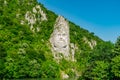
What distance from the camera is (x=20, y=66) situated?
131000 mm

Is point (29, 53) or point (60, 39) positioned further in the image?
point (60, 39)

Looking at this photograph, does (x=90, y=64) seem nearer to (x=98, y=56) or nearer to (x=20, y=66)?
(x=98, y=56)

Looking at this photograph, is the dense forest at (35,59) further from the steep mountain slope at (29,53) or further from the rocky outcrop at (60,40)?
the rocky outcrop at (60,40)

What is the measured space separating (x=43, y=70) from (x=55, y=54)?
166 feet

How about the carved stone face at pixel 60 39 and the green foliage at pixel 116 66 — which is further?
the carved stone face at pixel 60 39

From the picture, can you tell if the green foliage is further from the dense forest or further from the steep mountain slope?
the steep mountain slope

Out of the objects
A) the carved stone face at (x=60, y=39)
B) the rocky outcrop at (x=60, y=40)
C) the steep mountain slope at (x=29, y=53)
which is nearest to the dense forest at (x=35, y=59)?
the steep mountain slope at (x=29, y=53)

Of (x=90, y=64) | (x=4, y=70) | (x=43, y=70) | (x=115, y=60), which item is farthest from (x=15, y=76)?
(x=115, y=60)

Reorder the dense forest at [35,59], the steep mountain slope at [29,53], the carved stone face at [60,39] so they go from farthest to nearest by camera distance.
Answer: the carved stone face at [60,39], the steep mountain slope at [29,53], the dense forest at [35,59]

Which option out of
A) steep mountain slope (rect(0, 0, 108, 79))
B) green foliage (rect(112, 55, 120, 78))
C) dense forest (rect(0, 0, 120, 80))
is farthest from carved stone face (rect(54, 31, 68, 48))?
green foliage (rect(112, 55, 120, 78))

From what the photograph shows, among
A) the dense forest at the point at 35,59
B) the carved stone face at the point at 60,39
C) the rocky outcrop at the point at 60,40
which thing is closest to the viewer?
the dense forest at the point at 35,59

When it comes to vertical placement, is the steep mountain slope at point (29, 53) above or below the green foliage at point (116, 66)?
above

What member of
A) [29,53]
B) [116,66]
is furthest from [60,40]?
[116,66]

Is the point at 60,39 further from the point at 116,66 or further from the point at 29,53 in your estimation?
the point at 116,66
